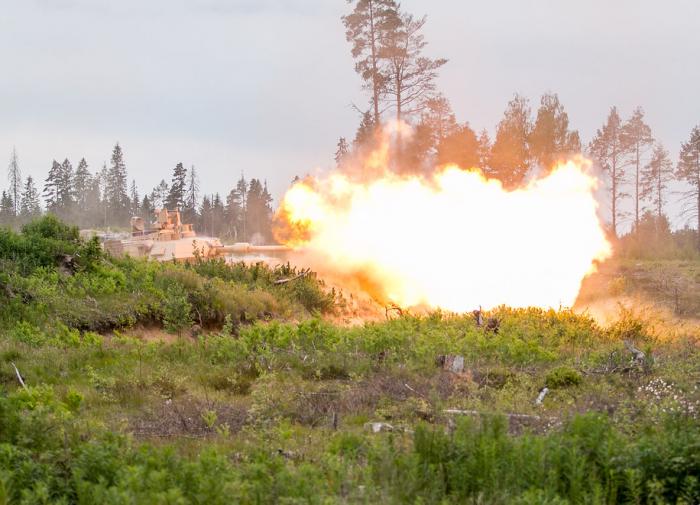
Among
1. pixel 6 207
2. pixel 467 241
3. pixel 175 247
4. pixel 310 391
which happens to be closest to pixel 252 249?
pixel 175 247

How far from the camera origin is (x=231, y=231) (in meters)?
93.4

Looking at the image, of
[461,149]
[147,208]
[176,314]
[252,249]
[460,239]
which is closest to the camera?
[176,314]

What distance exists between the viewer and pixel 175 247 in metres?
30.8

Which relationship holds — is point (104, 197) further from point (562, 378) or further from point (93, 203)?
point (562, 378)

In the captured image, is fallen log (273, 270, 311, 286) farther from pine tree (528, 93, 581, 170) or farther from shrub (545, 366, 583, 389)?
pine tree (528, 93, 581, 170)

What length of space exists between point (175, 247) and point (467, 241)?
1282 centimetres

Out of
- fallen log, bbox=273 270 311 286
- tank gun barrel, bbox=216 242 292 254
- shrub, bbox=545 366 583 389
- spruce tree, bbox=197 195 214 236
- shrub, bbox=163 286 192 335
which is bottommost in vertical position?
shrub, bbox=545 366 583 389

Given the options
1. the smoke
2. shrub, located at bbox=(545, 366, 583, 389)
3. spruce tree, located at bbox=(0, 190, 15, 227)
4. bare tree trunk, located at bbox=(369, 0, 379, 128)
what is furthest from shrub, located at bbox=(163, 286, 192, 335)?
spruce tree, located at bbox=(0, 190, 15, 227)

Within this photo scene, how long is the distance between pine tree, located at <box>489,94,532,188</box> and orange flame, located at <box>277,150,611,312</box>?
21.3 meters

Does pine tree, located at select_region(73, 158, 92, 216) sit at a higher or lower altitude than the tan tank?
higher

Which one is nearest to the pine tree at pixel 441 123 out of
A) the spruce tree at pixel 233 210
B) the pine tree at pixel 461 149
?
the pine tree at pixel 461 149

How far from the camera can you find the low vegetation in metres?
7.04

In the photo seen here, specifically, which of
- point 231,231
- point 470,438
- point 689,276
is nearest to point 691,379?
point 470,438

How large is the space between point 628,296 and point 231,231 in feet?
227
